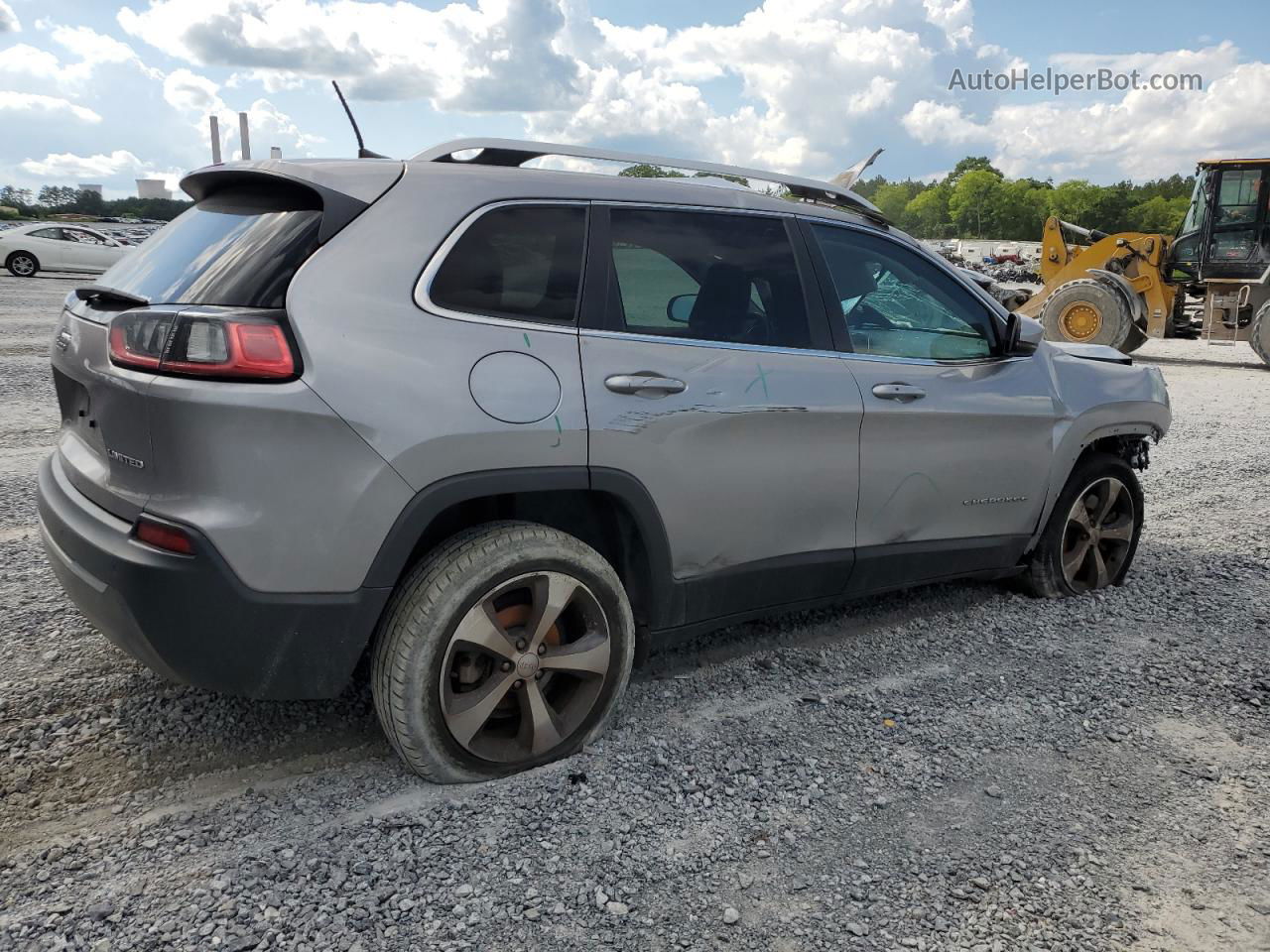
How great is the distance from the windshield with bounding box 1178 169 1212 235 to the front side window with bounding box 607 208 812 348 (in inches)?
600

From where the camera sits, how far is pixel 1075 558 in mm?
4680

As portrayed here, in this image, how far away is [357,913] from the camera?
7.79ft

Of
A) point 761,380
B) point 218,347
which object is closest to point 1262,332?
point 761,380

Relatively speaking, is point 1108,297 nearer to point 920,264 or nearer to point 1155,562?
point 1155,562

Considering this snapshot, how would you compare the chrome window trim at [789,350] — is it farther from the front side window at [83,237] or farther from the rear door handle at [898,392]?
the front side window at [83,237]

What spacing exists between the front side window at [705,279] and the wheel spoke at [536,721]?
1128 mm

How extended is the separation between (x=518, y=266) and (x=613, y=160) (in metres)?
0.60

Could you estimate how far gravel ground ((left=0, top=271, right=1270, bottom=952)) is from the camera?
7.84 ft

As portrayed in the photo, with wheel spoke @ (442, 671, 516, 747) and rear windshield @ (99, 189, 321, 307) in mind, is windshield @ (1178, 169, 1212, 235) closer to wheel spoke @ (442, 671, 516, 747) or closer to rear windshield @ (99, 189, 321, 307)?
wheel spoke @ (442, 671, 516, 747)

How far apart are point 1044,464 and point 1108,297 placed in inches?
517

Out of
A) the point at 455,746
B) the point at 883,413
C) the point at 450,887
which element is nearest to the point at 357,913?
the point at 450,887

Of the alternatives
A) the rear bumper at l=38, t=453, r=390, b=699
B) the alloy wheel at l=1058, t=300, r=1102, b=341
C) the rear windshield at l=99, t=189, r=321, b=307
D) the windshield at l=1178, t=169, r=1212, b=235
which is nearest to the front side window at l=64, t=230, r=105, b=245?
the alloy wheel at l=1058, t=300, r=1102, b=341

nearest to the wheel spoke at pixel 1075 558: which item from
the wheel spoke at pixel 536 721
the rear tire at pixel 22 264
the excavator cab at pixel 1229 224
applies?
the wheel spoke at pixel 536 721

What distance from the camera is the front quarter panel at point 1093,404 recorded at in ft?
14.2
